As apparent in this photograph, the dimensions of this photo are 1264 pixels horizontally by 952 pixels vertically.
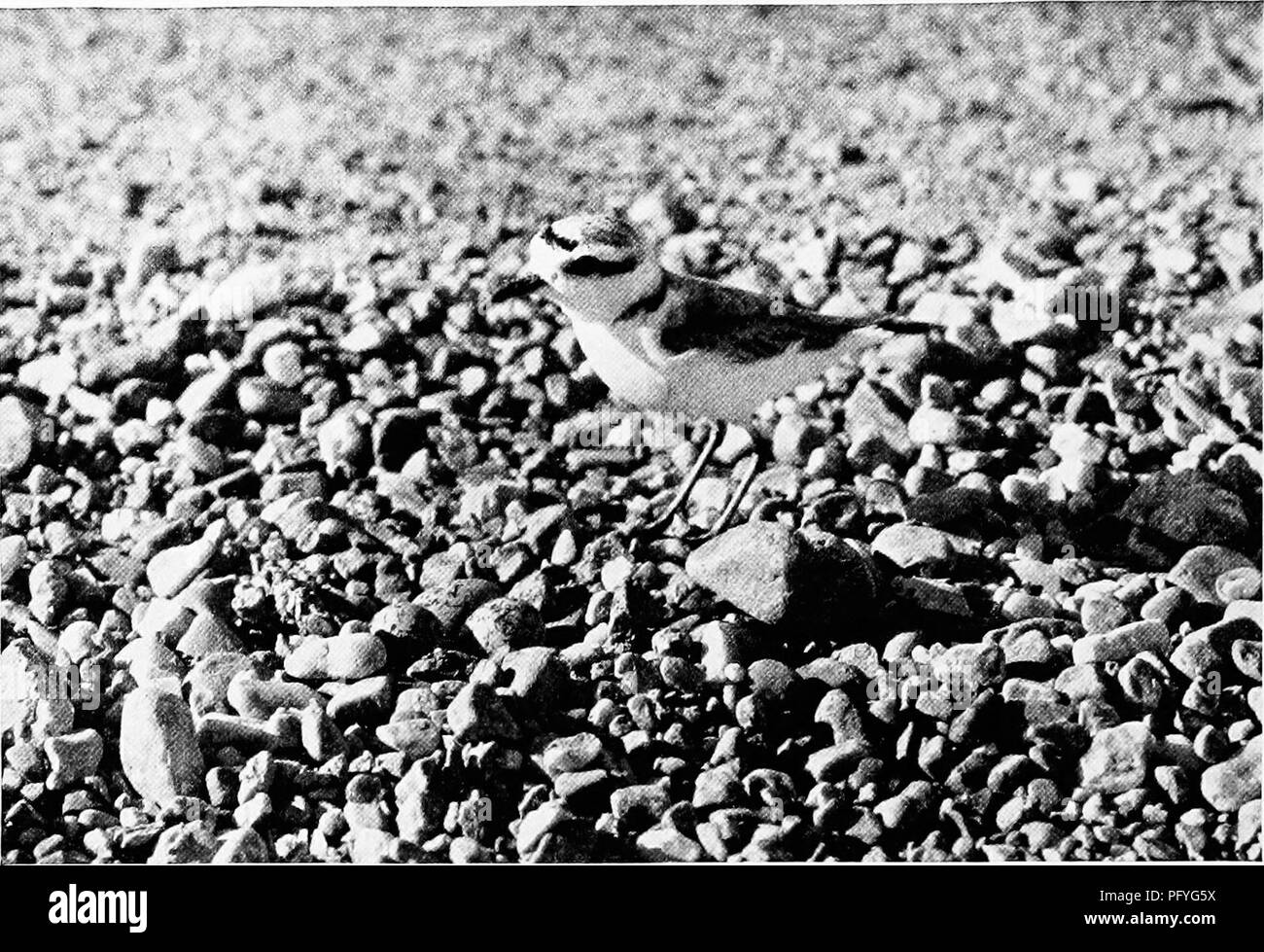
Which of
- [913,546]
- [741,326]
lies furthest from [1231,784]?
[741,326]

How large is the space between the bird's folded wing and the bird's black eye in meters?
0.13

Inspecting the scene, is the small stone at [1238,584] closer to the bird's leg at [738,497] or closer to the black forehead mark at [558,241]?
the bird's leg at [738,497]

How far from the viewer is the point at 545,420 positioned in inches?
131

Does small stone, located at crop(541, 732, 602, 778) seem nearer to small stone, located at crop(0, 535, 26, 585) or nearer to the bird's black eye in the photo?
the bird's black eye

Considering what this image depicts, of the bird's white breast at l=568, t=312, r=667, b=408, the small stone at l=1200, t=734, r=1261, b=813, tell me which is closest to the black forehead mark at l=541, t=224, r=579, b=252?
the bird's white breast at l=568, t=312, r=667, b=408

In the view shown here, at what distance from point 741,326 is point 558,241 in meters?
0.37

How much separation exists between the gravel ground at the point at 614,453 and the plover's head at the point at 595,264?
31cm

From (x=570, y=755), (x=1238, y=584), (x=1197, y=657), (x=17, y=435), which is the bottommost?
(x=570, y=755)

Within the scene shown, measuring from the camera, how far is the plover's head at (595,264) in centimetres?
305

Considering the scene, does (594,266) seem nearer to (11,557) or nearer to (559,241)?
(559,241)

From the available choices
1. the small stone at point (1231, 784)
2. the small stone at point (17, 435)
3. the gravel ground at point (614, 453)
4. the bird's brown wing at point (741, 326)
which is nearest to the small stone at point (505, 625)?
the gravel ground at point (614, 453)

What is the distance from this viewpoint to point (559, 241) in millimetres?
3086

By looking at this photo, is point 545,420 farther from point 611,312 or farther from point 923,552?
point 923,552

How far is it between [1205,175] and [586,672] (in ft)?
6.13
